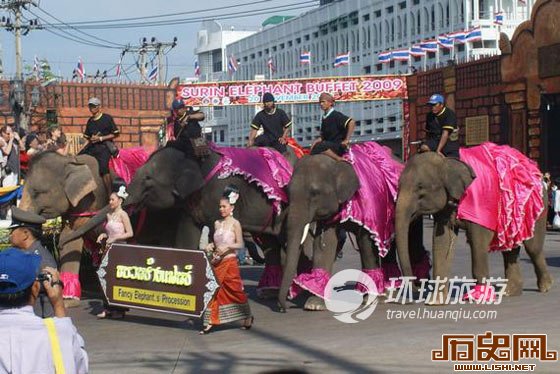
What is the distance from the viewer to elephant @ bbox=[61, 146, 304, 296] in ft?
47.5

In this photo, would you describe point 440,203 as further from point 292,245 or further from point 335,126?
point 292,245

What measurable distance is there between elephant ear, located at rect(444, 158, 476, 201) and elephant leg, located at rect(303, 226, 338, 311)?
1567mm

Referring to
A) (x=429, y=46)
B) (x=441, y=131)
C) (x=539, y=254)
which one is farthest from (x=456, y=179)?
(x=429, y=46)

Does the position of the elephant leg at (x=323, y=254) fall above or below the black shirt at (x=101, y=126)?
below

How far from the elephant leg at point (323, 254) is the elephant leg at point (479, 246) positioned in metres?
1.73

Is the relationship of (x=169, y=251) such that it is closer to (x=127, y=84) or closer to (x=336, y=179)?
(x=336, y=179)

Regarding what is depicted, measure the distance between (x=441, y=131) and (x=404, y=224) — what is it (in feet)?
4.57

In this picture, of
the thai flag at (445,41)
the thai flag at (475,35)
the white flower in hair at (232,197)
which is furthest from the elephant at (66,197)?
the thai flag at (445,41)

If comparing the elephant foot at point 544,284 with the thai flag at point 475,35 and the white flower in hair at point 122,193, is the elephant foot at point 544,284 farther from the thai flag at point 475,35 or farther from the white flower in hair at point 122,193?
the thai flag at point 475,35

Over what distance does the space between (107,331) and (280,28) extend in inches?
3485

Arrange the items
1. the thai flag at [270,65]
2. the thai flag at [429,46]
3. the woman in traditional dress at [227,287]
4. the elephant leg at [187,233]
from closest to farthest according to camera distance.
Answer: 1. the woman in traditional dress at [227,287]
2. the elephant leg at [187,233]
3. the thai flag at [429,46]
4. the thai flag at [270,65]

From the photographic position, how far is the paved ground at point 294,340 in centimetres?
1020

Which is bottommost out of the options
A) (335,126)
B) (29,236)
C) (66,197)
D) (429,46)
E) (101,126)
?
(29,236)

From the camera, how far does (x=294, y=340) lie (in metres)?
11.6
